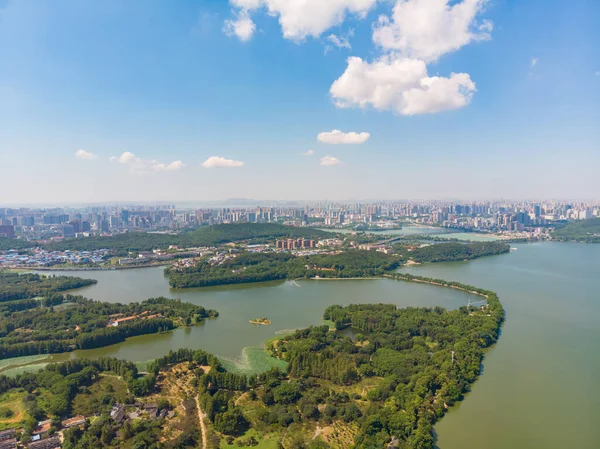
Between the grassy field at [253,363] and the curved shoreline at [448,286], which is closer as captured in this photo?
the grassy field at [253,363]

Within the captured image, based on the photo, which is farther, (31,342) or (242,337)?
(242,337)

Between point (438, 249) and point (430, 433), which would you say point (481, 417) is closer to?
point (430, 433)

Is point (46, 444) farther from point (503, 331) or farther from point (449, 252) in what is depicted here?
point (449, 252)

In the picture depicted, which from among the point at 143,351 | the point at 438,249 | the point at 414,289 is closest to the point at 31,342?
the point at 143,351

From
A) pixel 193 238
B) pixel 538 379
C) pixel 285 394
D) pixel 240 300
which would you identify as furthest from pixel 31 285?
pixel 538 379

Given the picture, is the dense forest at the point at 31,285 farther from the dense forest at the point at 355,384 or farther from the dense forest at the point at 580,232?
the dense forest at the point at 580,232

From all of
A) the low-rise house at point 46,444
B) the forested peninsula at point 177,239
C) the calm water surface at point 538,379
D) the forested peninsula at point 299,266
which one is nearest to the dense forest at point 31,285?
the forested peninsula at point 299,266
